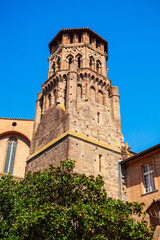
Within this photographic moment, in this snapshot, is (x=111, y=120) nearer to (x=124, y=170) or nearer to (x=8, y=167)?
(x=124, y=170)

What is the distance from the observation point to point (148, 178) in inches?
842

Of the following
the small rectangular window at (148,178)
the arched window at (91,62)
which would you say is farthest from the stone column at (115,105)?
the small rectangular window at (148,178)

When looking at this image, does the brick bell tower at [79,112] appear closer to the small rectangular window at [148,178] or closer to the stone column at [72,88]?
the stone column at [72,88]

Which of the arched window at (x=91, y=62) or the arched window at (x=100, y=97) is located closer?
the arched window at (x=100, y=97)

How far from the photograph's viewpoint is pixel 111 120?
27578 millimetres

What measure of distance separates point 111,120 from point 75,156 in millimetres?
7178

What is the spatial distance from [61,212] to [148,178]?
9.70 m

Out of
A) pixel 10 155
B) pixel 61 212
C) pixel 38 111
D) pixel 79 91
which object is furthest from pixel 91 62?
pixel 61 212

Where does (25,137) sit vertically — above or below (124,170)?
above

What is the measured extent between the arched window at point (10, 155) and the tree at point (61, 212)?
1718cm

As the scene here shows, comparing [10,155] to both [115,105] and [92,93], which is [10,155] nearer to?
[92,93]

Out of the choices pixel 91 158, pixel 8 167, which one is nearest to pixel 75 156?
pixel 91 158

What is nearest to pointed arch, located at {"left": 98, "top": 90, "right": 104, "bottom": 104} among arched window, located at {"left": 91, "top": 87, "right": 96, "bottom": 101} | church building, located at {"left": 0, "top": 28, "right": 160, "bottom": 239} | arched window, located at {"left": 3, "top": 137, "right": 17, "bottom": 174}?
church building, located at {"left": 0, "top": 28, "right": 160, "bottom": 239}

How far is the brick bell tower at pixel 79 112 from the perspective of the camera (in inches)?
907
